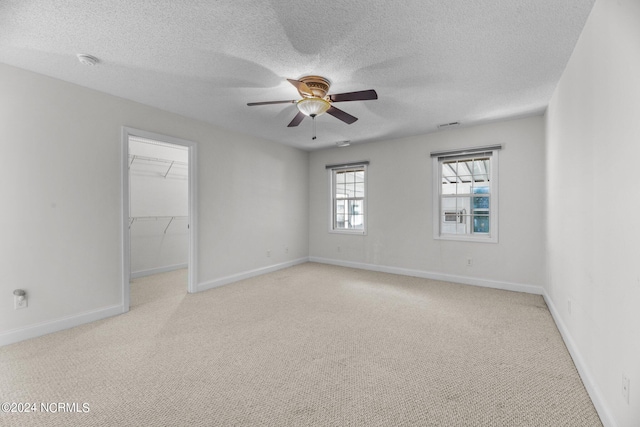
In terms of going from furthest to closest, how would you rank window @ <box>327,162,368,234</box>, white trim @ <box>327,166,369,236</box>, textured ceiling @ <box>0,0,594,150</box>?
window @ <box>327,162,368,234</box> → white trim @ <box>327,166,369,236</box> → textured ceiling @ <box>0,0,594,150</box>

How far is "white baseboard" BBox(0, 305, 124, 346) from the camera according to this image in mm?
2514

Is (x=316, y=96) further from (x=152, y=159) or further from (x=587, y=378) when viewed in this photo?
(x=152, y=159)

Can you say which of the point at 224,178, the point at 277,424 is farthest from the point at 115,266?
the point at 277,424

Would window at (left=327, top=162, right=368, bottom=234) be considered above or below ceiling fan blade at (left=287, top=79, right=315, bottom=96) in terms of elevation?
below

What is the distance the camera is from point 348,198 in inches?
233

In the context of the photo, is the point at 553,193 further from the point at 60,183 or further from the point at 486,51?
the point at 60,183

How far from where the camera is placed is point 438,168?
474 cm

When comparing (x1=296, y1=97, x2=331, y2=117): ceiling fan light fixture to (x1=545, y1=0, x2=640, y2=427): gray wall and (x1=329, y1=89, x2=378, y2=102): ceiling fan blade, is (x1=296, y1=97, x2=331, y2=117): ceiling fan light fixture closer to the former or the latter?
(x1=329, y1=89, x2=378, y2=102): ceiling fan blade

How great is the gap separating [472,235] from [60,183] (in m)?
5.38

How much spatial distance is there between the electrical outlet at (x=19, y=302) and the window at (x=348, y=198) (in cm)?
457

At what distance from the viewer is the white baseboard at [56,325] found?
99.0 inches

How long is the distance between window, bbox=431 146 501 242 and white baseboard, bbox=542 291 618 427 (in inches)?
70.3

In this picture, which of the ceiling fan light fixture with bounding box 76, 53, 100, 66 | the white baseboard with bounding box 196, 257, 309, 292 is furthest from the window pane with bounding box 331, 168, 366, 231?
the ceiling fan light fixture with bounding box 76, 53, 100, 66

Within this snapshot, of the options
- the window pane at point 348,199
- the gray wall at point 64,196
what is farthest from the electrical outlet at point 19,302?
the window pane at point 348,199
